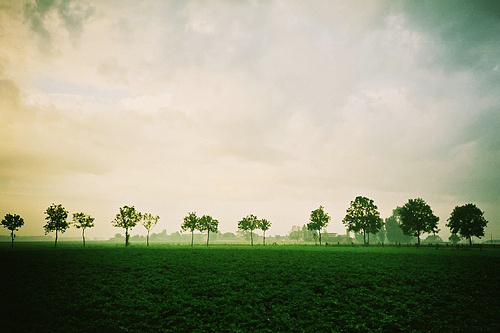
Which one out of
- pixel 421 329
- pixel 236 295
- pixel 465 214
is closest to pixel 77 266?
pixel 236 295

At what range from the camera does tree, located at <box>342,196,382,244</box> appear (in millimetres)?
102375

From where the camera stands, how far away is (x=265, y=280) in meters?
28.4

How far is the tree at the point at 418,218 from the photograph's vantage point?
319 ft

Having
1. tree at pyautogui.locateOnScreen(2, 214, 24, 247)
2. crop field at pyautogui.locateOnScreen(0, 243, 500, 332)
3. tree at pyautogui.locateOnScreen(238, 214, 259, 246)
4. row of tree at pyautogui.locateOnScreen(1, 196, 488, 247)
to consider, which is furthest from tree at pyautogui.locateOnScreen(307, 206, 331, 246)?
tree at pyautogui.locateOnScreen(2, 214, 24, 247)

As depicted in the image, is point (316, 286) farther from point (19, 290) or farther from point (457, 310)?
point (19, 290)

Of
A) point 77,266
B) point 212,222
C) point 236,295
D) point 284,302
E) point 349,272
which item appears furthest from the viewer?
point 212,222

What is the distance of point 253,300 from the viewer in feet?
71.5

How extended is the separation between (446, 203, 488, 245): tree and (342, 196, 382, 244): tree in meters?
27.3

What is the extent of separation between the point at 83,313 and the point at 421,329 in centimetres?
2596

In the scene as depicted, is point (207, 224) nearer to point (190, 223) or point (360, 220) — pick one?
point (190, 223)

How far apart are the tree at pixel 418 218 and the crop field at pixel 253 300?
74.9m

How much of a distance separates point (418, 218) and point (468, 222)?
1681 centimetres

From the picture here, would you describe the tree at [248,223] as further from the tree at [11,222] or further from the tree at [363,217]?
the tree at [11,222]

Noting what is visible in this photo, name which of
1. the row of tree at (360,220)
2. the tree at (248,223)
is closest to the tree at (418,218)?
the row of tree at (360,220)
